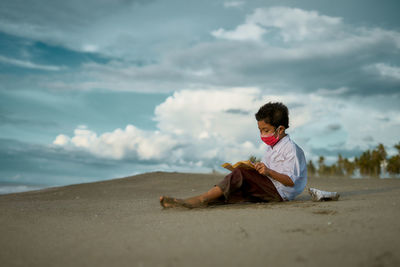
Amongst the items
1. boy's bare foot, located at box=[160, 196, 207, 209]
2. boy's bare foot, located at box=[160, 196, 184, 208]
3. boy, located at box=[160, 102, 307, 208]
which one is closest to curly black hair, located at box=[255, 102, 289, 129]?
boy, located at box=[160, 102, 307, 208]

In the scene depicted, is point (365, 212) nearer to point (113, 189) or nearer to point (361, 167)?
point (113, 189)

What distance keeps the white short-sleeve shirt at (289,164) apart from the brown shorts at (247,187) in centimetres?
14

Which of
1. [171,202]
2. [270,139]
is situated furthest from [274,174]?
[171,202]

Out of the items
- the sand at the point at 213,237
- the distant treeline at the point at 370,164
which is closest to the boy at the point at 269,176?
the sand at the point at 213,237

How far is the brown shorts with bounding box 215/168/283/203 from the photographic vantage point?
5.04m

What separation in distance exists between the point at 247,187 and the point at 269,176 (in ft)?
1.24

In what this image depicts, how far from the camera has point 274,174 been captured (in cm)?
503

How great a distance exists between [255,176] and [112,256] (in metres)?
2.85

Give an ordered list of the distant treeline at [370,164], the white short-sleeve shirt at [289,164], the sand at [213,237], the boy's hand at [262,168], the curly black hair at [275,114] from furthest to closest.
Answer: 1. the distant treeline at [370,164]
2. the curly black hair at [275,114]
3. the white short-sleeve shirt at [289,164]
4. the boy's hand at [262,168]
5. the sand at [213,237]

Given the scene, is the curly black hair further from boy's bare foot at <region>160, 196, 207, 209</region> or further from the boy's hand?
boy's bare foot at <region>160, 196, 207, 209</region>

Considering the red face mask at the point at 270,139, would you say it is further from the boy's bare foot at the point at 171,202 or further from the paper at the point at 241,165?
the boy's bare foot at the point at 171,202

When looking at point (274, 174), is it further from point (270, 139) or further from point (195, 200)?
point (195, 200)

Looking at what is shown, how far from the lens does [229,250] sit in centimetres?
287

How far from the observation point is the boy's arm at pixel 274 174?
16.2ft
